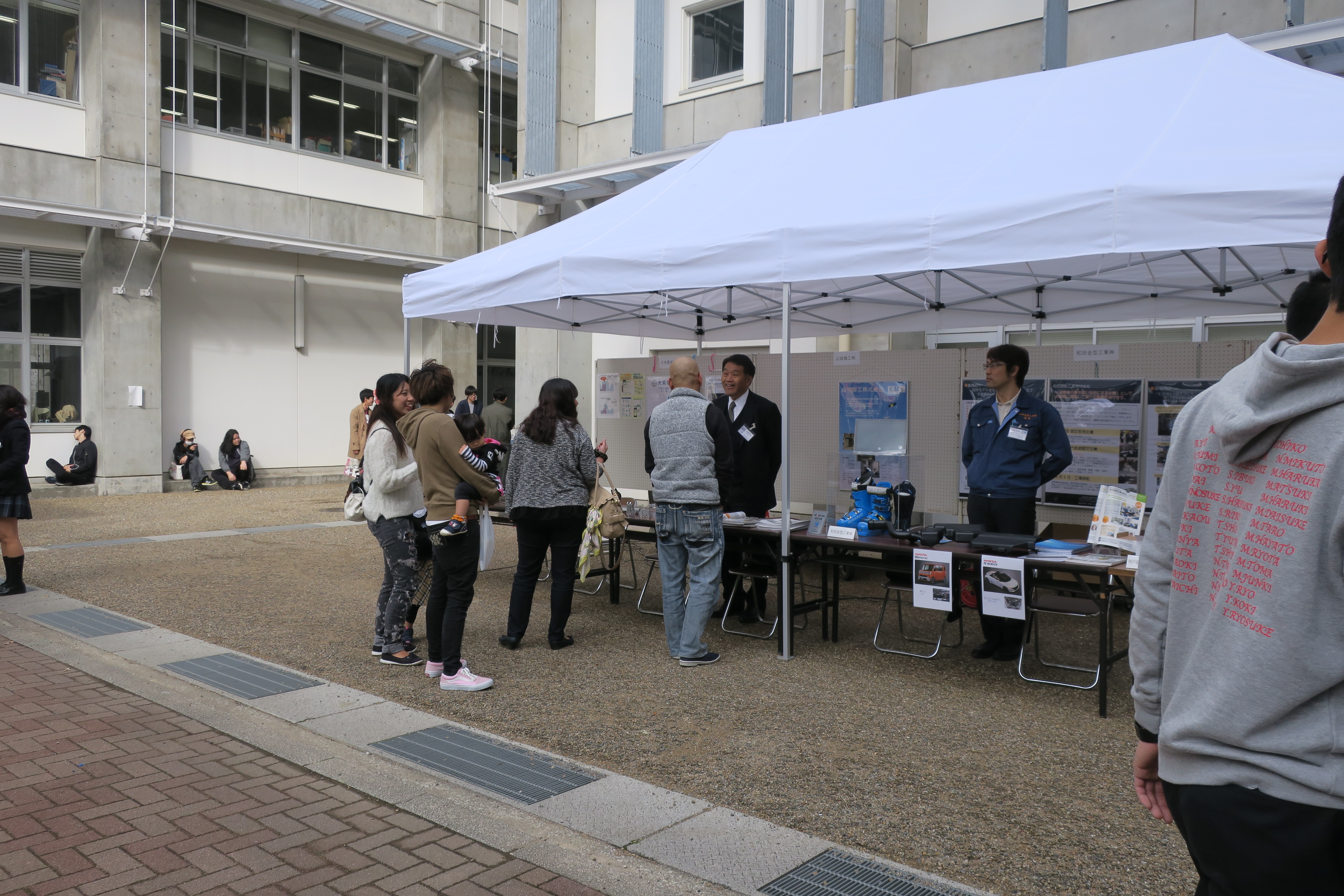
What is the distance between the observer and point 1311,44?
8742 mm

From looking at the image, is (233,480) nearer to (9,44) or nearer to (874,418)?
(9,44)

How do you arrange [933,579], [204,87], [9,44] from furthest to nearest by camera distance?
[204,87] → [9,44] → [933,579]

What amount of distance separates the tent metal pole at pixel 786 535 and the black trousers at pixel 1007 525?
124 cm

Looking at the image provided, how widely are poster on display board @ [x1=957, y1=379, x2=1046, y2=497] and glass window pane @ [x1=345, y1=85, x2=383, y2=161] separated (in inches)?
624

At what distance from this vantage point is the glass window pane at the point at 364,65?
2033cm

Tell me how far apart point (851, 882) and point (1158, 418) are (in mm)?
5811

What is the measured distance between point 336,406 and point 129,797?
55.8 ft

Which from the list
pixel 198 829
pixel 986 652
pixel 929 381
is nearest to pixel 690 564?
pixel 986 652

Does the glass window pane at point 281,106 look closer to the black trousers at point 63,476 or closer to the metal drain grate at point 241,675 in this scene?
the black trousers at point 63,476

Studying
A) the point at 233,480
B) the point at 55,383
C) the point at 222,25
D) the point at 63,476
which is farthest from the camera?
the point at 222,25

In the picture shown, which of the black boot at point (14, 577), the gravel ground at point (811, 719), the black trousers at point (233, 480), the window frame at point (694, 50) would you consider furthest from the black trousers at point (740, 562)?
the black trousers at point (233, 480)

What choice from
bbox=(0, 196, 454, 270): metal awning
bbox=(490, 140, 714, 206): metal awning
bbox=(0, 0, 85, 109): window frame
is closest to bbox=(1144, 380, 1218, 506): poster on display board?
bbox=(490, 140, 714, 206): metal awning

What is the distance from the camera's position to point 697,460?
6039 mm

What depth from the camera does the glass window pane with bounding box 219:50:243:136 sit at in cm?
1828
